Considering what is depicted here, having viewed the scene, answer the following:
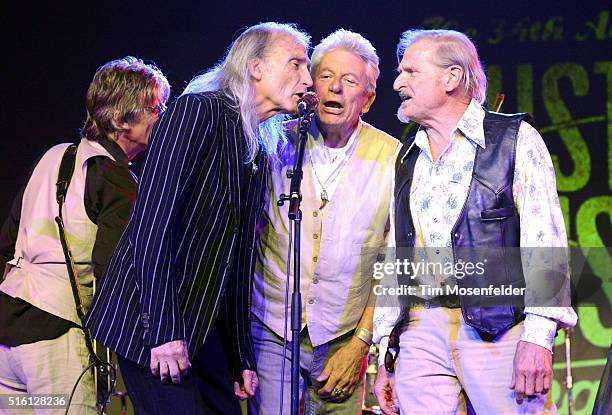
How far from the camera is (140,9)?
19.2 feet

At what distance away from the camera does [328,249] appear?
3691 mm

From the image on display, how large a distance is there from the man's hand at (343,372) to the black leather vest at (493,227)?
2.43 feet

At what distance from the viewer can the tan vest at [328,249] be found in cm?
367

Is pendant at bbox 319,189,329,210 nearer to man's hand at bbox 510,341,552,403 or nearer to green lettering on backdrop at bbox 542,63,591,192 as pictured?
man's hand at bbox 510,341,552,403

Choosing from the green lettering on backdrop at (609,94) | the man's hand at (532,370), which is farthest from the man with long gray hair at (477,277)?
the green lettering on backdrop at (609,94)

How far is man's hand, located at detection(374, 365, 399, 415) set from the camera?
3346 millimetres

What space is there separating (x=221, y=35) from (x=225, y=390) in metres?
3.12

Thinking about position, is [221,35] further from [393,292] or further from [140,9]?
[393,292]

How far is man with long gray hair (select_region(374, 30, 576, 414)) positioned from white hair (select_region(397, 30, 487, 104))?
0.15 meters

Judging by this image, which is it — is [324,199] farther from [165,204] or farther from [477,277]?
[165,204]

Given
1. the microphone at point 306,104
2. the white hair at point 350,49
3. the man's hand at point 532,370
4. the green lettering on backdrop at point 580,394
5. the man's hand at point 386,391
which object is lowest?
the green lettering on backdrop at point 580,394

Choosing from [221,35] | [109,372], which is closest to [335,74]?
[109,372]

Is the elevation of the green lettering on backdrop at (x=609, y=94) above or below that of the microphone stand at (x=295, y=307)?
above

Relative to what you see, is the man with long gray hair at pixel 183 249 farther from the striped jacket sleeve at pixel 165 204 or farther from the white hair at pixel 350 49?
the white hair at pixel 350 49
